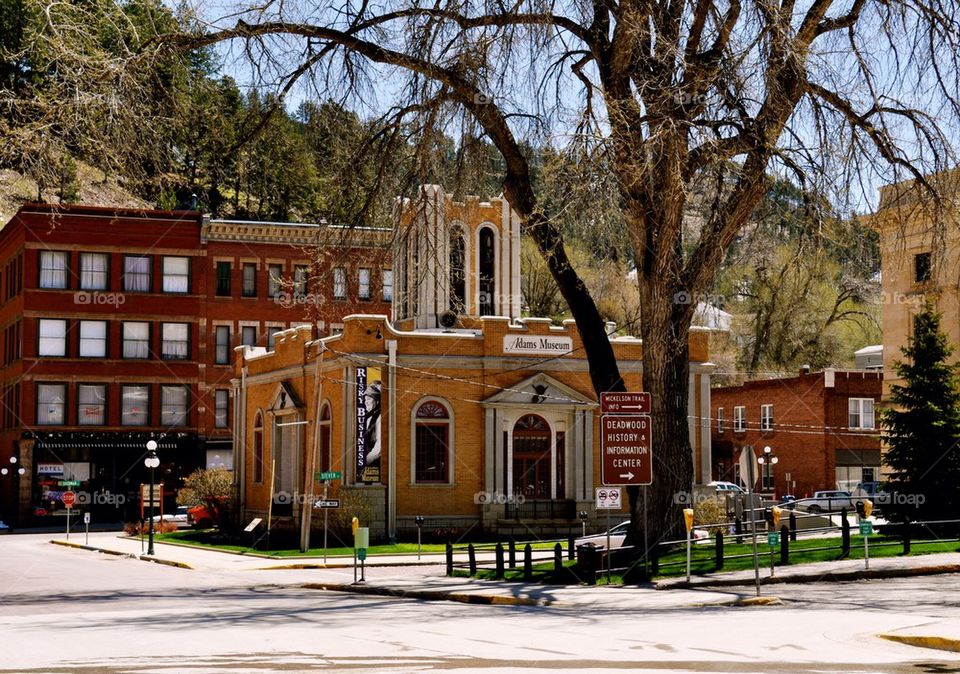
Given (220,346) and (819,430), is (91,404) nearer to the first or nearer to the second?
(220,346)

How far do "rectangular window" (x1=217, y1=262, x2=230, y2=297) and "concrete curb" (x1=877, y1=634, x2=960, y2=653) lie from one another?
59.2 m

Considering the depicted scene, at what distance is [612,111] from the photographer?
21891mm

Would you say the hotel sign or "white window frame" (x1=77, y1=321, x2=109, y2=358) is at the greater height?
"white window frame" (x1=77, y1=321, x2=109, y2=358)

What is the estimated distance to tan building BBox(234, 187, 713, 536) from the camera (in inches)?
1732

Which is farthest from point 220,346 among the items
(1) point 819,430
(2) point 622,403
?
(2) point 622,403

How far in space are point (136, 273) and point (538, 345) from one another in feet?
99.0

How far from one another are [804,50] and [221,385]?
53.2 meters

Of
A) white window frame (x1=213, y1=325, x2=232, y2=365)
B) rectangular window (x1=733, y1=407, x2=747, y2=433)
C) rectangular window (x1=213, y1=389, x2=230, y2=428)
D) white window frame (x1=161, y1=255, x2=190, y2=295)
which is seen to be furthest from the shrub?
rectangular window (x1=733, y1=407, x2=747, y2=433)

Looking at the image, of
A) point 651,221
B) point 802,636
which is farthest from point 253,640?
point 651,221

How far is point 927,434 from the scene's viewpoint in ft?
121

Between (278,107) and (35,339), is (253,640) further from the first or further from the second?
(35,339)

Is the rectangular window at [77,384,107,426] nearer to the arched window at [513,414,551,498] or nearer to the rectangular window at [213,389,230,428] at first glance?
the rectangular window at [213,389,230,428]

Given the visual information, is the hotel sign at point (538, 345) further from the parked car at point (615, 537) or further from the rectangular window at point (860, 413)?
the rectangular window at point (860, 413)

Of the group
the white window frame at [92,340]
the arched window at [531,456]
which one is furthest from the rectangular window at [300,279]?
the white window frame at [92,340]
